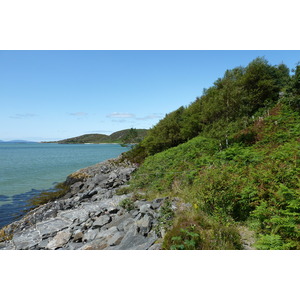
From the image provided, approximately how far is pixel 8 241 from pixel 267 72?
2883 centimetres

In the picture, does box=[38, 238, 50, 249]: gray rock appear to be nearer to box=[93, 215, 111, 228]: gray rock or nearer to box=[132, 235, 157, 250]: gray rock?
box=[93, 215, 111, 228]: gray rock

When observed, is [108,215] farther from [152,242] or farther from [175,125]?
[175,125]

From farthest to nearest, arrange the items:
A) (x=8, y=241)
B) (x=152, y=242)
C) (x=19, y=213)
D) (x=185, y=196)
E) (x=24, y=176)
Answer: (x=24, y=176) < (x=19, y=213) < (x=8, y=241) < (x=185, y=196) < (x=152, y=242)

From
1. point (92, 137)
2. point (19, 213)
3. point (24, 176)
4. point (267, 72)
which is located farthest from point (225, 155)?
point (92, 137)

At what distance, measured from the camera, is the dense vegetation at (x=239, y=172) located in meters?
4.15

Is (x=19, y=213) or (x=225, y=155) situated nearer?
(x=225, y=155)

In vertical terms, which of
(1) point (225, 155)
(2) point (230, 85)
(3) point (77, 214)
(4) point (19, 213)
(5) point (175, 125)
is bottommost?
(4) point (19, 213)

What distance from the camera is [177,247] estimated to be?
3766mm

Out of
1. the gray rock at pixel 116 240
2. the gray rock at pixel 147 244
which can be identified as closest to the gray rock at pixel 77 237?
the gray rock at pixel 116 240

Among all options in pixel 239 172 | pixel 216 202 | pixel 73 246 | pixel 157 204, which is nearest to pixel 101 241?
pixel 73 246

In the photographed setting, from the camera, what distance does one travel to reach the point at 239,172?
25.3 feet

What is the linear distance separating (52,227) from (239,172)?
343 inches

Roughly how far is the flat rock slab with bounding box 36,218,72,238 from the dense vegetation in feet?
14.4

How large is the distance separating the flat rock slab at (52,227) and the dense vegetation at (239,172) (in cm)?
437
